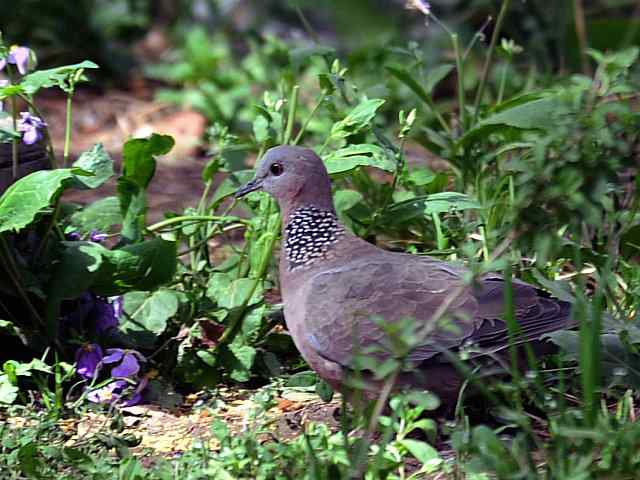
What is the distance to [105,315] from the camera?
12.3 feet

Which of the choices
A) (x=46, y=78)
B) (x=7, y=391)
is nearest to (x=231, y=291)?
(x=7, y=391)

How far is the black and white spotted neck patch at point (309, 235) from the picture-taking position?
3.53 metres

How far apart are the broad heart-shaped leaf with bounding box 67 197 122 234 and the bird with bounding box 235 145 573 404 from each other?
2.23ft

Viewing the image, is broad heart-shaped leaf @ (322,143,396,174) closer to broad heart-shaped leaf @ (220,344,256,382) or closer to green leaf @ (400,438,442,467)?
broad heart-shaped leaf @ (220,344,256,382)

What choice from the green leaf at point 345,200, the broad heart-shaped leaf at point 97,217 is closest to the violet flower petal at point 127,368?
the broad heart-shaped leaf at point 97,217

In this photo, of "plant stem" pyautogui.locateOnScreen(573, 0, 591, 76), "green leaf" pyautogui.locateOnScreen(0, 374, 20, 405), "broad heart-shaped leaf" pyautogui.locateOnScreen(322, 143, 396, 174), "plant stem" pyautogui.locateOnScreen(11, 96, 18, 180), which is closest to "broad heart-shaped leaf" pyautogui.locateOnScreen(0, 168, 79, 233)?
"plant stem" pyautogui.locateOnScreen(11, 96, 18, 180)

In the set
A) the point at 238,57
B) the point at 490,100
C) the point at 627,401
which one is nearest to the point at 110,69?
the point at 238,57

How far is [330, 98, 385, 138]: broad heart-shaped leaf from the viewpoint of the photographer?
3.81 metres

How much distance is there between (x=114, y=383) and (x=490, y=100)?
3.70 meters

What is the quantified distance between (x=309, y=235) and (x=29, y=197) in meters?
0.83

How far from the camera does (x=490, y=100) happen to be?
668 centimetres

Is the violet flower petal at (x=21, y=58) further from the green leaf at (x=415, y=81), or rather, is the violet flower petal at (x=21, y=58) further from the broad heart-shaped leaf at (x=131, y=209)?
the green leaf at (x=415, y=81)

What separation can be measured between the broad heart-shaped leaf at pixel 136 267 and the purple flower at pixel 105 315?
4.8 inches

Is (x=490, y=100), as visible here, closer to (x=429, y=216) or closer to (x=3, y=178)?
(x=429, y=216)
